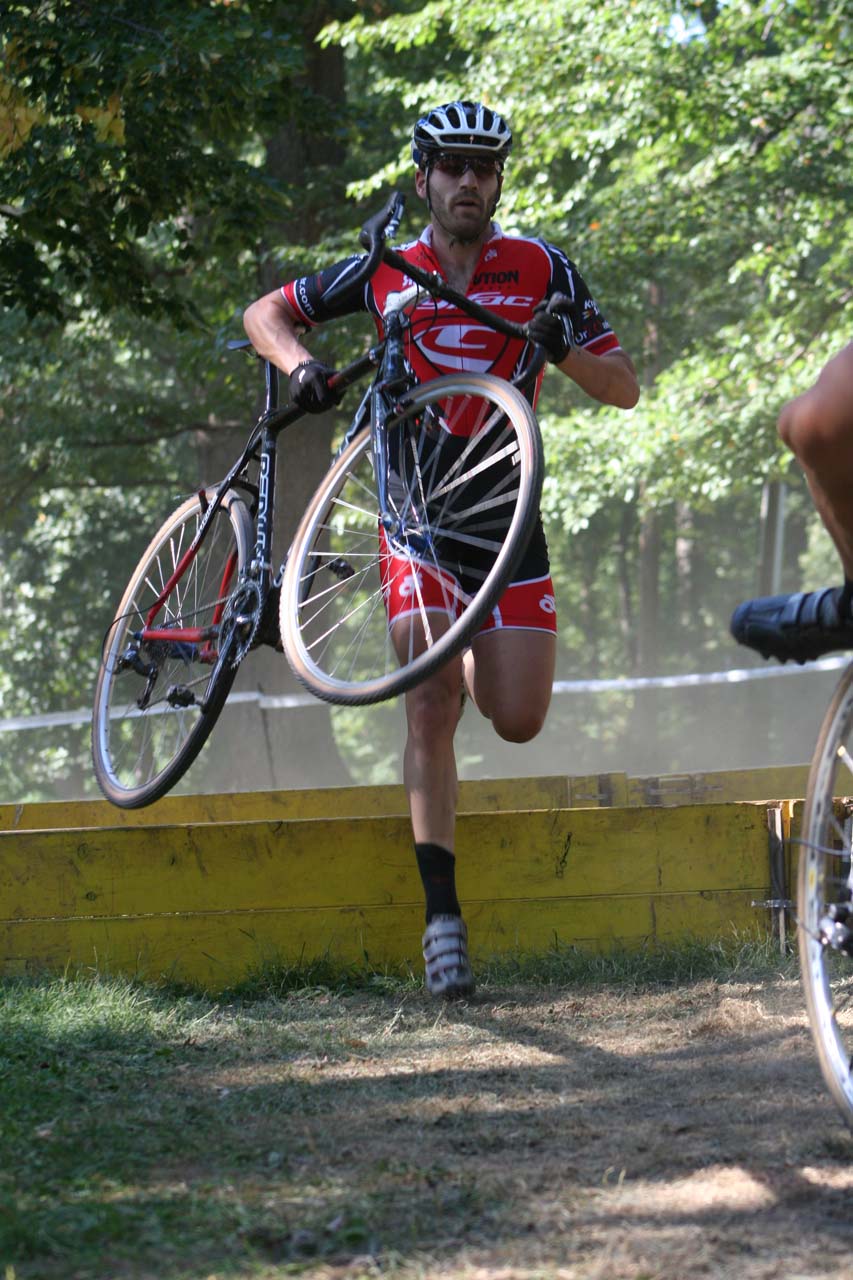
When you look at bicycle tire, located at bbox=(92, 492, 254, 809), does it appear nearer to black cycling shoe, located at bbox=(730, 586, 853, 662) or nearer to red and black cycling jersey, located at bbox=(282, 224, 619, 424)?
red and black cycling jersey, located at bbox=(282, 224, 619, 424)

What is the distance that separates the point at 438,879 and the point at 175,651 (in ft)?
4.02

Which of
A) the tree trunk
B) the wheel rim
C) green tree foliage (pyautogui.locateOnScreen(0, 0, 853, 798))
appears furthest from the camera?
the tree trunk

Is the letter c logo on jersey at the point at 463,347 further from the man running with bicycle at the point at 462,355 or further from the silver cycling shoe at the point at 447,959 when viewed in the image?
the silver cycling shoe at the point at 447,959

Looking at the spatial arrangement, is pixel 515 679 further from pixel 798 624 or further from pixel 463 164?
pixel 798 624

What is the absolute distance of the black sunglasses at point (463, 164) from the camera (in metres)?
4.60

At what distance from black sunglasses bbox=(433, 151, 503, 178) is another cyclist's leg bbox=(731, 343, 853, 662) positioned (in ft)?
6.90

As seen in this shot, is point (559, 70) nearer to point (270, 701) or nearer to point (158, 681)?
point (270, 701)

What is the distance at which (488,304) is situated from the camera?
4.70m

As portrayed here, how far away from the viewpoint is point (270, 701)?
15.1 metres

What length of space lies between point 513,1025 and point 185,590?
2009 mm

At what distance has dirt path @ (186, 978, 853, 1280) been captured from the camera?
2381 mm

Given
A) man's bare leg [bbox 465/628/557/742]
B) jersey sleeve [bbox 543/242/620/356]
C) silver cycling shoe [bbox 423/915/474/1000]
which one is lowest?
silver cycling shoe [bbox 423/915/474/1000]

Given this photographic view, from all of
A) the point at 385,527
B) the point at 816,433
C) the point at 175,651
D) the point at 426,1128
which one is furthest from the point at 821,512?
the point at 175,651

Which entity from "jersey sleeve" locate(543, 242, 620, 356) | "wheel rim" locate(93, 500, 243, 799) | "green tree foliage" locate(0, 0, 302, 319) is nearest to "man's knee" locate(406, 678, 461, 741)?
"wheel rim" locate(93, 500, 243, 799)
